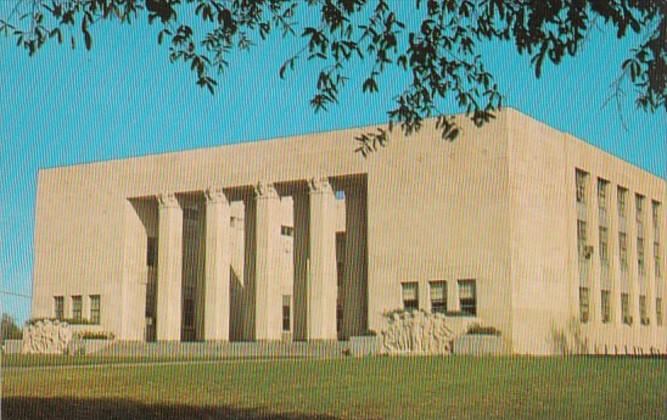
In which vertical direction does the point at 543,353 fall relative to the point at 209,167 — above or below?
below

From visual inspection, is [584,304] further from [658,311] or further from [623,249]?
[658,311]

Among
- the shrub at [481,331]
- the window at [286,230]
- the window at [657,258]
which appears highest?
the window at [286,230]

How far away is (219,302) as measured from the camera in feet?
170

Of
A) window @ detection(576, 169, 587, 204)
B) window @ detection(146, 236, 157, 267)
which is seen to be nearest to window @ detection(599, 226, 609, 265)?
window @ detection(576, 169, 587, 204)

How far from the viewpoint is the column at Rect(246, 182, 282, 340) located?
49.3 meters

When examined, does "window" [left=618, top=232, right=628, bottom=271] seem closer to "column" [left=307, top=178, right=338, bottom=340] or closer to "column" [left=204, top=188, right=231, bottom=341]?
"column" [left=307, top=178, right=338, bottom=340]

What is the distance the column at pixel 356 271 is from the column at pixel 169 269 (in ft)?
31.9

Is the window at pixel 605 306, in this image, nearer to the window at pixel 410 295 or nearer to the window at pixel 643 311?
the window at pixel 643 311

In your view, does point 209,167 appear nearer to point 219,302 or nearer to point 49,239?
point 219,302

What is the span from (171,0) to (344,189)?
1610 inches

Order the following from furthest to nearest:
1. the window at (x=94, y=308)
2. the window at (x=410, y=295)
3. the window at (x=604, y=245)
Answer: the window at (x=94, y=308)
the window at (x=604, y=245)
the window at (x=410, y=295)

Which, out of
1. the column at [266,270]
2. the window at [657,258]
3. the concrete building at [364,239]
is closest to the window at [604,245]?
the concrete building at [364,239]

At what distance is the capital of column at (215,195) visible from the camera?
51844 millimetres

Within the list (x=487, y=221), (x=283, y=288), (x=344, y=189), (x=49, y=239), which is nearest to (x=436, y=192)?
(x=487, y=221)
